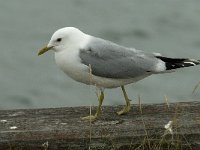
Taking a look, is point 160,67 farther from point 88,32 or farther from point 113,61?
point 88,32

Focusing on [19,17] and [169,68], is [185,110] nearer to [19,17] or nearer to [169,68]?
[169,68]

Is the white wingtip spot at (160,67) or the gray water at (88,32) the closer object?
the white wingtip spot at (160,67)

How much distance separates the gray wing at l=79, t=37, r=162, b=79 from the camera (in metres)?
4.35

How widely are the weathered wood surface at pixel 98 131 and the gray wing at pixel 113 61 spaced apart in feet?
1.00

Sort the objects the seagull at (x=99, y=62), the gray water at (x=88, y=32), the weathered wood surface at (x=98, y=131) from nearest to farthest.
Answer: the weathered wood surface at (x=98, y=131) < the seagull at (x=99, y=62) < the gray water at (x=88, y=32)

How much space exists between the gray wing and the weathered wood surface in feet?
1.00

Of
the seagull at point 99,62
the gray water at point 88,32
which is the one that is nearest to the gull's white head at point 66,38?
the seagull at point 99,62

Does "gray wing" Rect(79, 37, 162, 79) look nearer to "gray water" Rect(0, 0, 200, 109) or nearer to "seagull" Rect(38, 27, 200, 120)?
"seagull" Rect(38, 27, 200, 120)

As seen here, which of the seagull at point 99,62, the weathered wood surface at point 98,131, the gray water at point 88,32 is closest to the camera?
the weathered wood surface at point 98,131

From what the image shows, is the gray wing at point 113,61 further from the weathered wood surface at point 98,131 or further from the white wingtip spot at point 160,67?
the weathered wood surface at point 98,131

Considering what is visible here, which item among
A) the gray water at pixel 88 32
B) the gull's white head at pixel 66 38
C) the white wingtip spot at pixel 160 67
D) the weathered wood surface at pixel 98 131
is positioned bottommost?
the weathered wood surface at pixel 98 131

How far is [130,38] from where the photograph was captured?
12.2 m

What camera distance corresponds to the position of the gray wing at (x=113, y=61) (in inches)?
171

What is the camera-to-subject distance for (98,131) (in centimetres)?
397
